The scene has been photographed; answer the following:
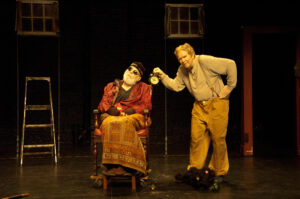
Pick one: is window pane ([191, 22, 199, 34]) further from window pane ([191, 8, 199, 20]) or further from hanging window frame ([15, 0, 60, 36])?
hanging window frame ([15, 0, 60, 36])

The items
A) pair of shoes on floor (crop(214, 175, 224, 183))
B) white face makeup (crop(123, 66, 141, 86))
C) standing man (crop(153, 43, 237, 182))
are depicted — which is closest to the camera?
pair of shoes on floor (crop(214, 175, 224, 183))

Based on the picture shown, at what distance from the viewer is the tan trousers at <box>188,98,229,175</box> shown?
381 cm

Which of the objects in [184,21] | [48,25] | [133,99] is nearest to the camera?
[133,99]

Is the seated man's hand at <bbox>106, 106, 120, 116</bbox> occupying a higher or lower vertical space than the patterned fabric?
higher

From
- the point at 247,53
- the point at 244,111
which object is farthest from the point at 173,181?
the point at 247,53

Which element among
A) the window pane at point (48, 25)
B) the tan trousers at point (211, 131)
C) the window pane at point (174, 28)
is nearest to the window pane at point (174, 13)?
the window pane at point (174, 28)

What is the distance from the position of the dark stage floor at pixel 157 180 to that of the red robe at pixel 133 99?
0.79 m

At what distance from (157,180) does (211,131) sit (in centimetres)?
79

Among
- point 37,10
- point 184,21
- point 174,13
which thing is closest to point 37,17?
point 37,10

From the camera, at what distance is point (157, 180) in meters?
4.03

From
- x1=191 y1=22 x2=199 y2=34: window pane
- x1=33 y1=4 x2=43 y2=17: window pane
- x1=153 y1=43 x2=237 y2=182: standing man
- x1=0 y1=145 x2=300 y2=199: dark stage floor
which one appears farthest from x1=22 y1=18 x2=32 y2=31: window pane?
x1=153 y1=43 x2=237 y2=182: standing man

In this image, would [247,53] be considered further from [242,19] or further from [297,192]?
[297,192]

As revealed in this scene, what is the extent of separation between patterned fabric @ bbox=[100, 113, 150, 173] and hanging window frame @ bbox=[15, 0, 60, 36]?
10.7ft

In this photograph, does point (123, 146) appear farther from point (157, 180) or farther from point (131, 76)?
point (131, 76)
